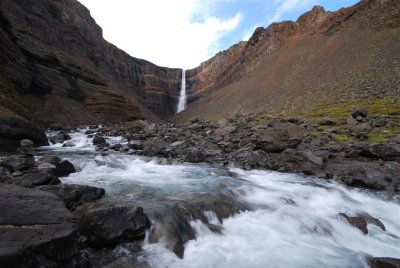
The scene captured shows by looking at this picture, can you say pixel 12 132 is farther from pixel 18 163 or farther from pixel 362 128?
pixel 362 128

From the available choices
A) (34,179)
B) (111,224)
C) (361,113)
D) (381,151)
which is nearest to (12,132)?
(34,179)

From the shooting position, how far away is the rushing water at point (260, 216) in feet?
21.0

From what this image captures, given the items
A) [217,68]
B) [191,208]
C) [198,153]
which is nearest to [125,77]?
[217,68]

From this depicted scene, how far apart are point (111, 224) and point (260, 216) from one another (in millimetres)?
4496

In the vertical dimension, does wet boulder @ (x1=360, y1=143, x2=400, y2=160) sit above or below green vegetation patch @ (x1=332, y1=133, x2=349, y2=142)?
below

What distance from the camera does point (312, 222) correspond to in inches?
336

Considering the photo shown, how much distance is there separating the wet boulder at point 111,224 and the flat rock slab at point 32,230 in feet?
2.23

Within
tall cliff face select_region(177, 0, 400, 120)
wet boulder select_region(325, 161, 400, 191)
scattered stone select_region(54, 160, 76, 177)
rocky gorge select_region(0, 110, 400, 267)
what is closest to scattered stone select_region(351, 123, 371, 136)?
rocky gorge select_region(0, 110, 400, 267)

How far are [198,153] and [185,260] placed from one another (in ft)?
33.8

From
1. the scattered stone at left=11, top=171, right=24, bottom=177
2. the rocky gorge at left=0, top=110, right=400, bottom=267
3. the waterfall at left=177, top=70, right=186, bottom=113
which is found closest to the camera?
the rocky gorge at left=0, top=110, right=400, bottom=267

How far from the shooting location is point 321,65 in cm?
5419

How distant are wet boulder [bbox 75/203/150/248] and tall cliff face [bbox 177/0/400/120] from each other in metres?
30.0

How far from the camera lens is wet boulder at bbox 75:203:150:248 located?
222 inches

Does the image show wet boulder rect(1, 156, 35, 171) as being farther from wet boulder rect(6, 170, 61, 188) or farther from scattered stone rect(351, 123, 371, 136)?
scattered stone rect(351, 123, 371, 136)
